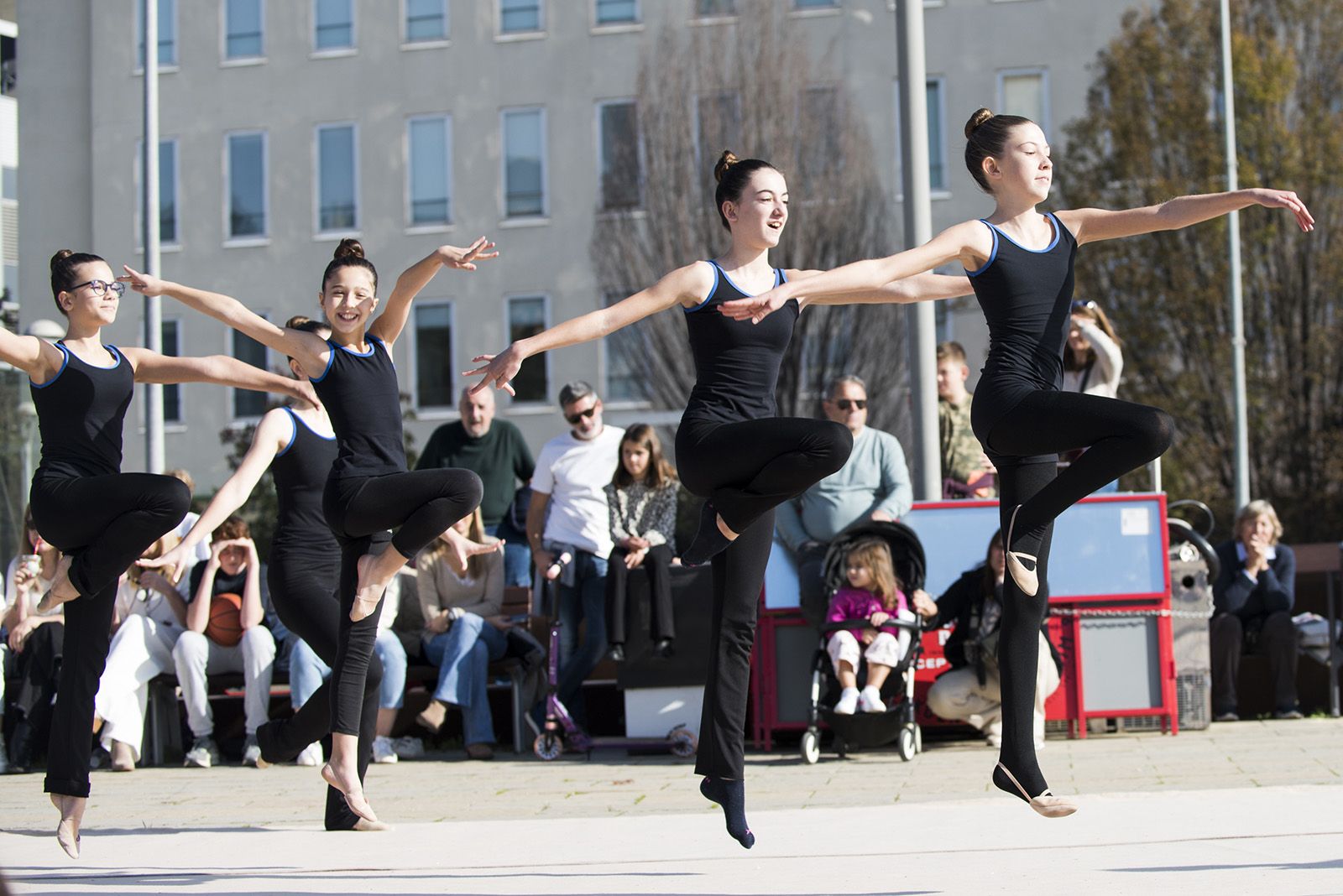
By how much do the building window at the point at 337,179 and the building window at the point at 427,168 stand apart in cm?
128

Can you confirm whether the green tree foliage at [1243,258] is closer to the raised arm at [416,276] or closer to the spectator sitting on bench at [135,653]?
the spectator sitting on bench at [135,653]

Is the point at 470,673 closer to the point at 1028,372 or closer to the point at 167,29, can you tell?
the point at 1028,372

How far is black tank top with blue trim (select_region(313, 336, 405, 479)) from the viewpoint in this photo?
21.8 feet

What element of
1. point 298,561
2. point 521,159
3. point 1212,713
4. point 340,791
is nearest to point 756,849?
point 340,791

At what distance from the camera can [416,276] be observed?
6.60 m

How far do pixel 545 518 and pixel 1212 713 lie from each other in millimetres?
5000

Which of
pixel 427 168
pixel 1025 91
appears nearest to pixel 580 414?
pixel 1025 91

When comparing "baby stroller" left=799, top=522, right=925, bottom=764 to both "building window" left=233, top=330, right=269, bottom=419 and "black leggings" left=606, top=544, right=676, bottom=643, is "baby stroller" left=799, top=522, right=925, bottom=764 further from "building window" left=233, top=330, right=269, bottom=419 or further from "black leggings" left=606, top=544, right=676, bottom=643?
"building window" left=233, top=330, right=269, bottom=419

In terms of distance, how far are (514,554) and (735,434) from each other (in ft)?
21.3

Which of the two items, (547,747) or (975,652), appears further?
(547,747)

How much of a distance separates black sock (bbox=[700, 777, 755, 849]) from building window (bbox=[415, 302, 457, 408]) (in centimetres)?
2984

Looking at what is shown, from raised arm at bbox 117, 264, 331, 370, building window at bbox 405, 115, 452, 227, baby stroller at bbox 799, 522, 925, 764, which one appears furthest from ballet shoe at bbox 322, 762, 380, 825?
building window at bbox 405, 115, 452, 227

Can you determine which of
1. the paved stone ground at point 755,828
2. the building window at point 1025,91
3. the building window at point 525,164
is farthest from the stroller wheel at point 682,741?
the building window at point 525,164

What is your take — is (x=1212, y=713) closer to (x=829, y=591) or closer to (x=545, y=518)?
(x=829, y=591)
